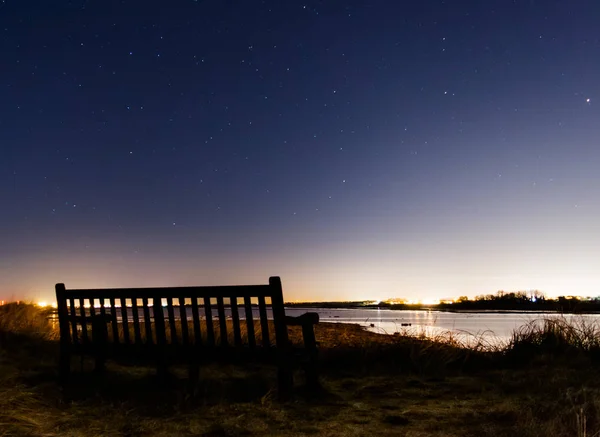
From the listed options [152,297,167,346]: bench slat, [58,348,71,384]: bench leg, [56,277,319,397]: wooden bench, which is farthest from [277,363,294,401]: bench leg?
[58,348,71,384]: bench leg

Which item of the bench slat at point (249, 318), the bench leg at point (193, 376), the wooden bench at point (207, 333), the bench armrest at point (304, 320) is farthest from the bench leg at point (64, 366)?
the bench armrest at point (304, 320)

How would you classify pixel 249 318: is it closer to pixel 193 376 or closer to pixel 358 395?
pixel 193 376

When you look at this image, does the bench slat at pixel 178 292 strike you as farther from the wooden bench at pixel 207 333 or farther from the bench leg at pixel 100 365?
the bench leg at pixel 100 365

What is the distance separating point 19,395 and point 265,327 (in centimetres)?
258

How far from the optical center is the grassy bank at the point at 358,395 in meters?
4.58

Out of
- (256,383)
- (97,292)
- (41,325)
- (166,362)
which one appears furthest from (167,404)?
(41,325)

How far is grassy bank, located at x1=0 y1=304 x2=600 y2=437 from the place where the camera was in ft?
15.0

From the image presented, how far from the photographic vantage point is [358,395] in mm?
6215

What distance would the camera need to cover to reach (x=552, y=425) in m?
4.07

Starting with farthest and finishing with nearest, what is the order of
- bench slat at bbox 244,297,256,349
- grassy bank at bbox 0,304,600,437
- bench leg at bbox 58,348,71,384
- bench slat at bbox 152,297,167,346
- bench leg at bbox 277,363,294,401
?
1. bench leg at bbox 58,348,71,384
2. bench slat at bbox 152,297,167,346
3. bench slat at bbox 244,297,256,349
4. bench leg at bbox 277,363,294,401
5. grassy bank at bbox 0,304,600,437

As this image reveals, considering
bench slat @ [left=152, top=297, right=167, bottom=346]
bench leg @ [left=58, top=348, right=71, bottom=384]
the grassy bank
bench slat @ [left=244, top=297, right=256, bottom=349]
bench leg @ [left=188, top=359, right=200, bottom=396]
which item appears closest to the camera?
the grassy bank

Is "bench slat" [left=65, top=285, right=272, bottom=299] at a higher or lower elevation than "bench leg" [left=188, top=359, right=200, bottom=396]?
higher

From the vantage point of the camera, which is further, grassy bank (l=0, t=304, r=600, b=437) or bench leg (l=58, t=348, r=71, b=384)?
bench leg (l=58, t=348, r=71, b=384)

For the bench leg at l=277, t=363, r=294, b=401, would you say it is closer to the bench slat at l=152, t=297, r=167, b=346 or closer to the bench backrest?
the bench backrest
